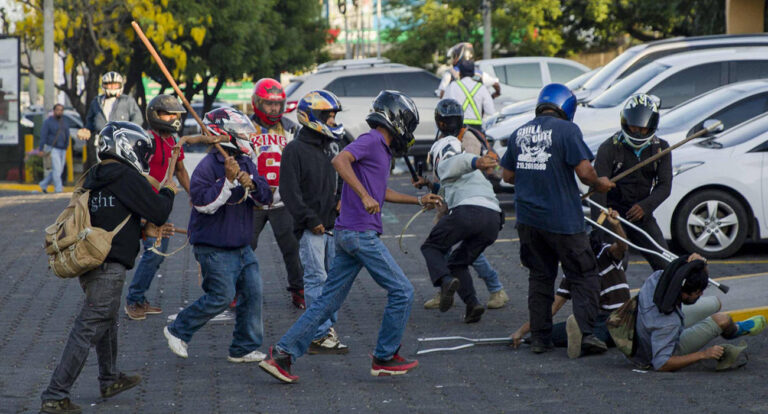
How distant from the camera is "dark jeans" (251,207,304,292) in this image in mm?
9156

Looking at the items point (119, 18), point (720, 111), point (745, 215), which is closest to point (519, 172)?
point (745, 215)

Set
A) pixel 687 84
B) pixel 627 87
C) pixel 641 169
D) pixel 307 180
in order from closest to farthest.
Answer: pixel 307 180
pixel 641 169
pixel 687 84
pixel 627 87

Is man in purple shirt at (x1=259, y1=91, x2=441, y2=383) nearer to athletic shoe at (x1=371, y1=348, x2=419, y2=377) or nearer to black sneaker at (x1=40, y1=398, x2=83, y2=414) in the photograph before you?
athletic shoe at (x1=371, y1=348, x2=419, y2=377)

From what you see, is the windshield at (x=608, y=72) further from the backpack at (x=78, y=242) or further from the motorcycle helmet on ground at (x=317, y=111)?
the backpack at (x=78, y=242)

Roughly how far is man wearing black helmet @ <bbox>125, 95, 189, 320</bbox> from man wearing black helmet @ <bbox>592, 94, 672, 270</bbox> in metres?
3.14

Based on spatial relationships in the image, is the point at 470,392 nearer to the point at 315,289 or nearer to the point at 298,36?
the point at 315,289

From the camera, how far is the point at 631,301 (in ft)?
23.8

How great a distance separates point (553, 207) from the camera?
734cm

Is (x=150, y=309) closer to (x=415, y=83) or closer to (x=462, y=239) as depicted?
(x=462, y=239)

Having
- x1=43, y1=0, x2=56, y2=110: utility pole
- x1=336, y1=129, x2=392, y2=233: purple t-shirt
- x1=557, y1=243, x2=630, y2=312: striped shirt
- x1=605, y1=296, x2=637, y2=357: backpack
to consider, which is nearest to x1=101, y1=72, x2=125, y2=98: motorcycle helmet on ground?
x1=336, y1=129, x2=392, y2=233: purple t-shirt

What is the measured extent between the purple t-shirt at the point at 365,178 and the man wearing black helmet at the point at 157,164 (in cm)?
202

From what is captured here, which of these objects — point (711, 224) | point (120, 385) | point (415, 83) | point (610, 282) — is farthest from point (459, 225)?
point (415, 83)

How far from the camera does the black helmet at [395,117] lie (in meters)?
6.86

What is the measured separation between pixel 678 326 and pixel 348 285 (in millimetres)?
2021
